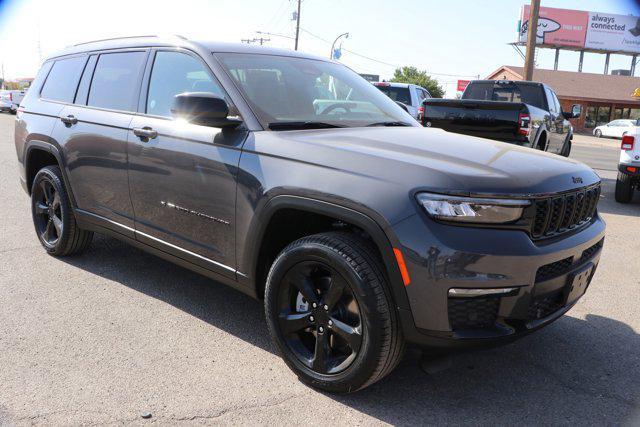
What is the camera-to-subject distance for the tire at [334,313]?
266cm

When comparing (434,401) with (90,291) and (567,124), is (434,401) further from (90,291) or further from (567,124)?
(567,124)

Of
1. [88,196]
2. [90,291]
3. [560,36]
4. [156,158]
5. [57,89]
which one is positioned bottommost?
[90,291]

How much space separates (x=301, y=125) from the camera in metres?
3.39

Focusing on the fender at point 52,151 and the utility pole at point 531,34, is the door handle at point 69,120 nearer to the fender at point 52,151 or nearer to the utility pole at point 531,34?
the fender at point 52,151

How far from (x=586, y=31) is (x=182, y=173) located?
7104cm

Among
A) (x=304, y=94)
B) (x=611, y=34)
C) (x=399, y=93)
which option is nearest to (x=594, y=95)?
(x=611, y=34)

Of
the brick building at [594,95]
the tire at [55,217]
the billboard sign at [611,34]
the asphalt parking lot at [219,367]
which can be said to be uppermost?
the billboard sign at [611,34]

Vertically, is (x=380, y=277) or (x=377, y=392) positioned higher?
(x=380, y=277)

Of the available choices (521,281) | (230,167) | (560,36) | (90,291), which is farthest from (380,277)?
(560,36)

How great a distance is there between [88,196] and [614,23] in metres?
72.9

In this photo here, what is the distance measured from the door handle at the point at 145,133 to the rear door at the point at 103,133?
0.18 meters

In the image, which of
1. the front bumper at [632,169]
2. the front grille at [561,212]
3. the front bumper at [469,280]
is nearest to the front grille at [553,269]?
the front bumper at [469,280]

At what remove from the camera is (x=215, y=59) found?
357 cm

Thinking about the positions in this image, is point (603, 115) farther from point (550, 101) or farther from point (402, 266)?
point (402, 266)
